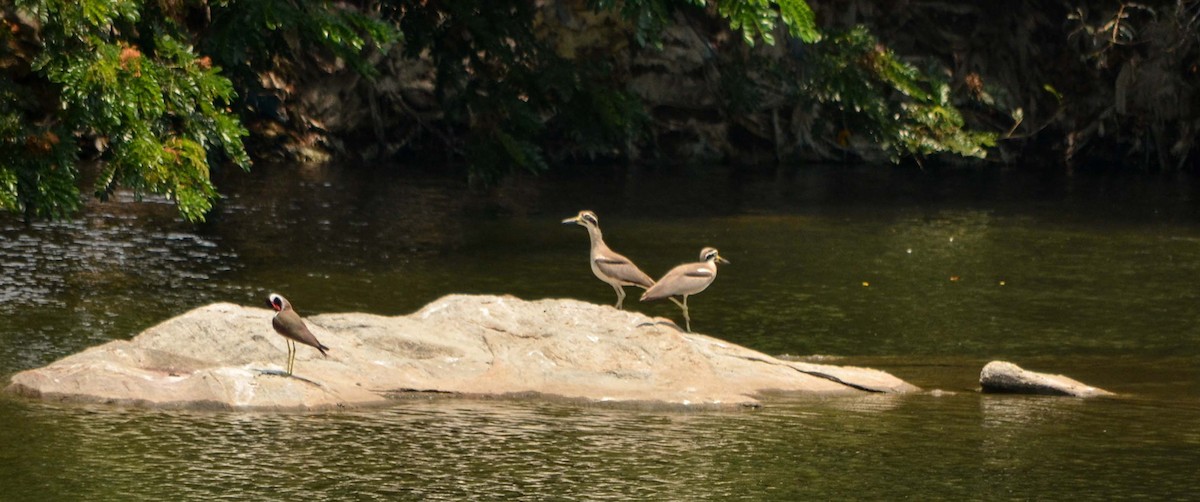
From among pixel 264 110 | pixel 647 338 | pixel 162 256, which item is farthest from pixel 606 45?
pixel 647 338

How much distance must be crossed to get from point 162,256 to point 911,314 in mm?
7138

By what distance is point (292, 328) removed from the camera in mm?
10062

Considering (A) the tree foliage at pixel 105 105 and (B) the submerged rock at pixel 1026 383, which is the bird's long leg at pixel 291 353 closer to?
(A) the tree foliage at pixel 105 105

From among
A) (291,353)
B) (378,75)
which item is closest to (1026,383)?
(291,353)

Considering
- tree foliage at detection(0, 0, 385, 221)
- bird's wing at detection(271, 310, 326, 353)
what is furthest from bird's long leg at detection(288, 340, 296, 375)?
tree foliage at detection(0, 0, 385, 221)

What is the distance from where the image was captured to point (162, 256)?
17609 millimetres

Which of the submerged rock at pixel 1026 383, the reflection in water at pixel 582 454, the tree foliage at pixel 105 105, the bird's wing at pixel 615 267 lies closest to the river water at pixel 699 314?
the reflection in water at pixel 582 454

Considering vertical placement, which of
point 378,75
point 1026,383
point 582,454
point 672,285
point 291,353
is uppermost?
point 378,75

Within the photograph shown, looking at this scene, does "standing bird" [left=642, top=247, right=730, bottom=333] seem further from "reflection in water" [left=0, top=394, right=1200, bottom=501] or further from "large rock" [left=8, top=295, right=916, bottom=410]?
"reflection in water" [left=0, top=394, right=1200, bottom=501]

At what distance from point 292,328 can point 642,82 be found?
65.3 feet

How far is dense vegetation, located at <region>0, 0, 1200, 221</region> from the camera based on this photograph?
51.1 feet

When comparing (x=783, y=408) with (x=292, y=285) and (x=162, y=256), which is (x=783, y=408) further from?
(x=162, y=256)

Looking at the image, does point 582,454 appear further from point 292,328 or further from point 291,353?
point 291,353

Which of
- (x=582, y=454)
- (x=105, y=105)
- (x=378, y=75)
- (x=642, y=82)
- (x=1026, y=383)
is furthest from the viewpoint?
(x=642, y=82)
